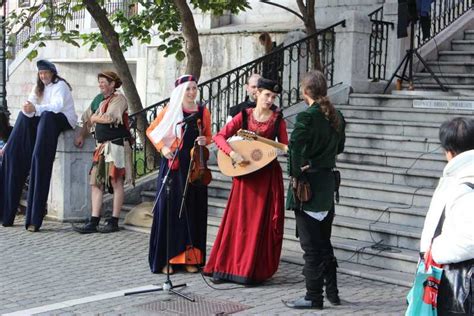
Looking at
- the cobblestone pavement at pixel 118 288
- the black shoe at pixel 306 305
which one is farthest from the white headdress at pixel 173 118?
the black shoe at pixel 306 305

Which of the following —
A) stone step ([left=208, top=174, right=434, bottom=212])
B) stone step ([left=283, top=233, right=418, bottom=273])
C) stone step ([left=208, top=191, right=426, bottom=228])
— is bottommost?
stone step ([left=283, top=233, right=418, bottom=273])

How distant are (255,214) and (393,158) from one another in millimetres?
3346

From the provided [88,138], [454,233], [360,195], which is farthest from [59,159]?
[454,233]

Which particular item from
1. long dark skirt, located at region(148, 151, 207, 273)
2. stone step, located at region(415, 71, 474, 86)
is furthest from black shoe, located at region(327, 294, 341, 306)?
stone step, located at region(415, 71, 474, 86)

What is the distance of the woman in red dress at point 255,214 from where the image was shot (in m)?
7.64

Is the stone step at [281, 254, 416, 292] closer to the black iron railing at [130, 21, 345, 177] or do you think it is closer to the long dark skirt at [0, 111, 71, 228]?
the long dark skirt at [0, 111, 71, 228]

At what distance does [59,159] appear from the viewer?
36.3 feet

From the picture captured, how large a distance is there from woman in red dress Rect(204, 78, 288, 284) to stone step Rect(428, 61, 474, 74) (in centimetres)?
688

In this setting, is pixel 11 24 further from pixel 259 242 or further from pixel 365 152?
pixel 259 242

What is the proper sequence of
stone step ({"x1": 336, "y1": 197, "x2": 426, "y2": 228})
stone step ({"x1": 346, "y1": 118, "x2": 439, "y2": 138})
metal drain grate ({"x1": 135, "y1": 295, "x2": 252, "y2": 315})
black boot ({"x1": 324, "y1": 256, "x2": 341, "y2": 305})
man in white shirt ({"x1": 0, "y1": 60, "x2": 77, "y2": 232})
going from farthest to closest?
stone step ({"x1": 346, "y1": 118, "x2": 439, "y2": 138}) < man in white shirt ({"x1": 0, "y1": 60, "x2": 77, "y2": 232}) < stone step ({"x1": 336, "y1": 197, "x2": 426, "y2": 228}) < black boot ({"x1": 324, "y1": 256, "x2": 341, "y2": 305}) < metal drain grate ({"x1": 135, "y1": 295, "x2": 252, "y2": 315})

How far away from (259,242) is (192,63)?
6.08m

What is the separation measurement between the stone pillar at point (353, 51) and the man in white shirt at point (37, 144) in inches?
179

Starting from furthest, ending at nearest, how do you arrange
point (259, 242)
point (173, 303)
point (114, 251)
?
point (114, 251), point (259, 242), point (173, 303)

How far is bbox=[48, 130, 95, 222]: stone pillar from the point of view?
1102 centimetres
